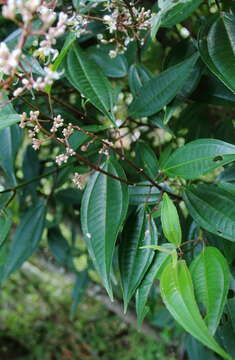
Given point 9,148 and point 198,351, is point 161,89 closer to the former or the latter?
point 9,148

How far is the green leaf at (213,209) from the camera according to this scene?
0.49m

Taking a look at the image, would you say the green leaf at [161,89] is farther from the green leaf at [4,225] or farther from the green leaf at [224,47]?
the green leaf at [4,225]

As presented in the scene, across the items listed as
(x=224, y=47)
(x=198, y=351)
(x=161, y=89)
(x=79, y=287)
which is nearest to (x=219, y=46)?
(x=224, y=47)

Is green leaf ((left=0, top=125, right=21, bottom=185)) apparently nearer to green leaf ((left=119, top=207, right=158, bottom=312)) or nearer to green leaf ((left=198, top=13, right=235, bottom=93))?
green leaf ((left=119, top=207, right=158, bottom=312))

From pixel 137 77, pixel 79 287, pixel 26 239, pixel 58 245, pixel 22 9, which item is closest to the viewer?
pixel 22 9

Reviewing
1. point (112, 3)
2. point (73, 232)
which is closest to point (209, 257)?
point (112, 3)

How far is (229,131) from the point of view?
2.45ft

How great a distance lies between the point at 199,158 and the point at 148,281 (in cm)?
17

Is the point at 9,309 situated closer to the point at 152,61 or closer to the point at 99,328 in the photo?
the point at 99,328

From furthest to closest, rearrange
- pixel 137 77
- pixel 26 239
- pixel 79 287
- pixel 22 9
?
1. pixel 79 287
2. pixel 26 239
3. pixel 137 77
4. pixel 22 9

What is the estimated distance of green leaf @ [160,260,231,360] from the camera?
1.19 feet

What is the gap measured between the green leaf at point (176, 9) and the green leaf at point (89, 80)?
0.11 meters

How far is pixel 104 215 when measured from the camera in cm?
51

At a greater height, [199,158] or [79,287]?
[199,158]
